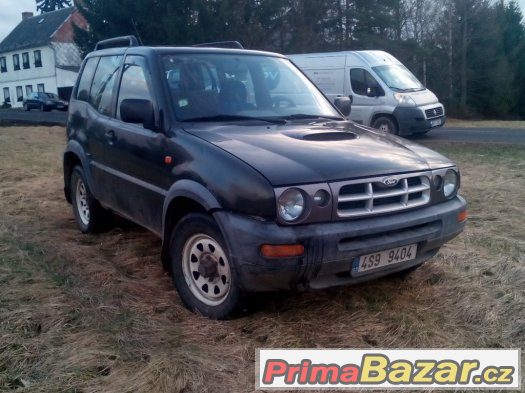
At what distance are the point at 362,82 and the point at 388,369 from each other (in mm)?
12519

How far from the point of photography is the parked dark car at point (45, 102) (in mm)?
41088

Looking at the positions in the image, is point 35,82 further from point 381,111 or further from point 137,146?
point 137,146

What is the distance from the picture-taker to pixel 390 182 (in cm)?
367

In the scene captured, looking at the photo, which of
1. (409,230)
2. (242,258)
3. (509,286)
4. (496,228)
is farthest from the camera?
(496,228)

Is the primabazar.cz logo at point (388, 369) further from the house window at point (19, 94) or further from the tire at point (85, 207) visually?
the house window at point (19, 94)

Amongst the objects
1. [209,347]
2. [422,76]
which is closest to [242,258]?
[209,347]

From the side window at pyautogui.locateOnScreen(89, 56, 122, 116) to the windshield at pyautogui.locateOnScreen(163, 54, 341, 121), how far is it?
0.92 metres

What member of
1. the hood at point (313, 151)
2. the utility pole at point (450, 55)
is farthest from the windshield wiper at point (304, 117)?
the utility pole at point (450, 55)

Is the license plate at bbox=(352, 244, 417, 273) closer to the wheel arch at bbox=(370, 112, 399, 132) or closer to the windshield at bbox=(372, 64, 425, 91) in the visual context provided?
the wheel arch at bbox=(370, 112, 399, 132)

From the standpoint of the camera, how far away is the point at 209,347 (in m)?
3.55

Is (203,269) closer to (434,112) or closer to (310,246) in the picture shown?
(310,246)

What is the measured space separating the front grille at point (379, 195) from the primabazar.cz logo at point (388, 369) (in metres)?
0.85

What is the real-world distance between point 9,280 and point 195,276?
1688 mm

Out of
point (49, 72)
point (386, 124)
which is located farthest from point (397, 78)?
point (49, 72)
